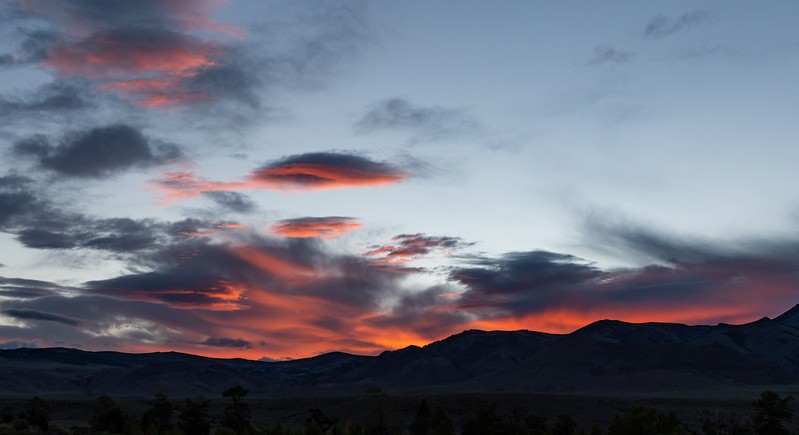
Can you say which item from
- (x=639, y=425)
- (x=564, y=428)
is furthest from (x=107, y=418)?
(x=639, y=425)

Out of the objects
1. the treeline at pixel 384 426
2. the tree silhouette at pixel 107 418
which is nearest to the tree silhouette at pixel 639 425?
the treeline at pixel 384 426

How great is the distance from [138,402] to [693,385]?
4968 inches

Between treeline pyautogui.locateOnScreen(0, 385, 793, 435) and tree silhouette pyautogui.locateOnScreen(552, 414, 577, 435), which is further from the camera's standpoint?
tree silhouette pyautogui.locateOnScreen(552, 414, 577, 435)

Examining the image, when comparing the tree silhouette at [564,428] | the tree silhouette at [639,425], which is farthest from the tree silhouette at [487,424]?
the tree silhouette at [564,428]

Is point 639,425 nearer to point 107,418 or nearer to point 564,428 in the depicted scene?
point 564,428

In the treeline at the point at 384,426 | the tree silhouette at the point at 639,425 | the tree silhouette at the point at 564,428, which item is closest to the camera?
the treeline at the point at 384,426

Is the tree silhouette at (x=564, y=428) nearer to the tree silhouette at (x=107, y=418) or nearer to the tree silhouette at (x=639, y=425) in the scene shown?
the tree silhouette at (x=639, y=425)

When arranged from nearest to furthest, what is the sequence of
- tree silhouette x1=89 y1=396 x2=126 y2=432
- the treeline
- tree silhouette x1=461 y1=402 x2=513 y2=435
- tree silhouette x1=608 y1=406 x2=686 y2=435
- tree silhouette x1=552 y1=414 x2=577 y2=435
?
1. the treeline
2. tree silhouette x1=608 y1=406 x2=686 y2=435
3. tree silhouette x1=461 y1=402 x2=513 y2=435
4. tree silhouette x1=89 y1=396 x2=126 y2=432
5. tree silhouette x1=552 y1=414 x2=577 y2=435

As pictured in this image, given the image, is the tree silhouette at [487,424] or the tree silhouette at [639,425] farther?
the tree silhouette at [487,424]

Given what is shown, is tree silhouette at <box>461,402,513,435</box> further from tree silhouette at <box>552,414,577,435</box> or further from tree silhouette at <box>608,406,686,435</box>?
tree silhouette at <box>552,414,577,435</box>

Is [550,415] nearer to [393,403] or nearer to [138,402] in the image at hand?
[393,403]

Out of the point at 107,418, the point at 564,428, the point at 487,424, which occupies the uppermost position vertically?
the point at 107,418

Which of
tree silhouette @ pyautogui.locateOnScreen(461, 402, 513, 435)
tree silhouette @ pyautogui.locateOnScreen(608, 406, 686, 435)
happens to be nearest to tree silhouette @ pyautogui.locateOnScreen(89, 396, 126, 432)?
tree silhouette @ pyautogui.locateOnScreen(461, 402, 513, 435)

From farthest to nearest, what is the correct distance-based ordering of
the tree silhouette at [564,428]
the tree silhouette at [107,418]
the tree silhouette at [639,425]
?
the tree silhouette at [564,428]
the tree silhouette at [107,418]
the tree silhouette at [639,425]
